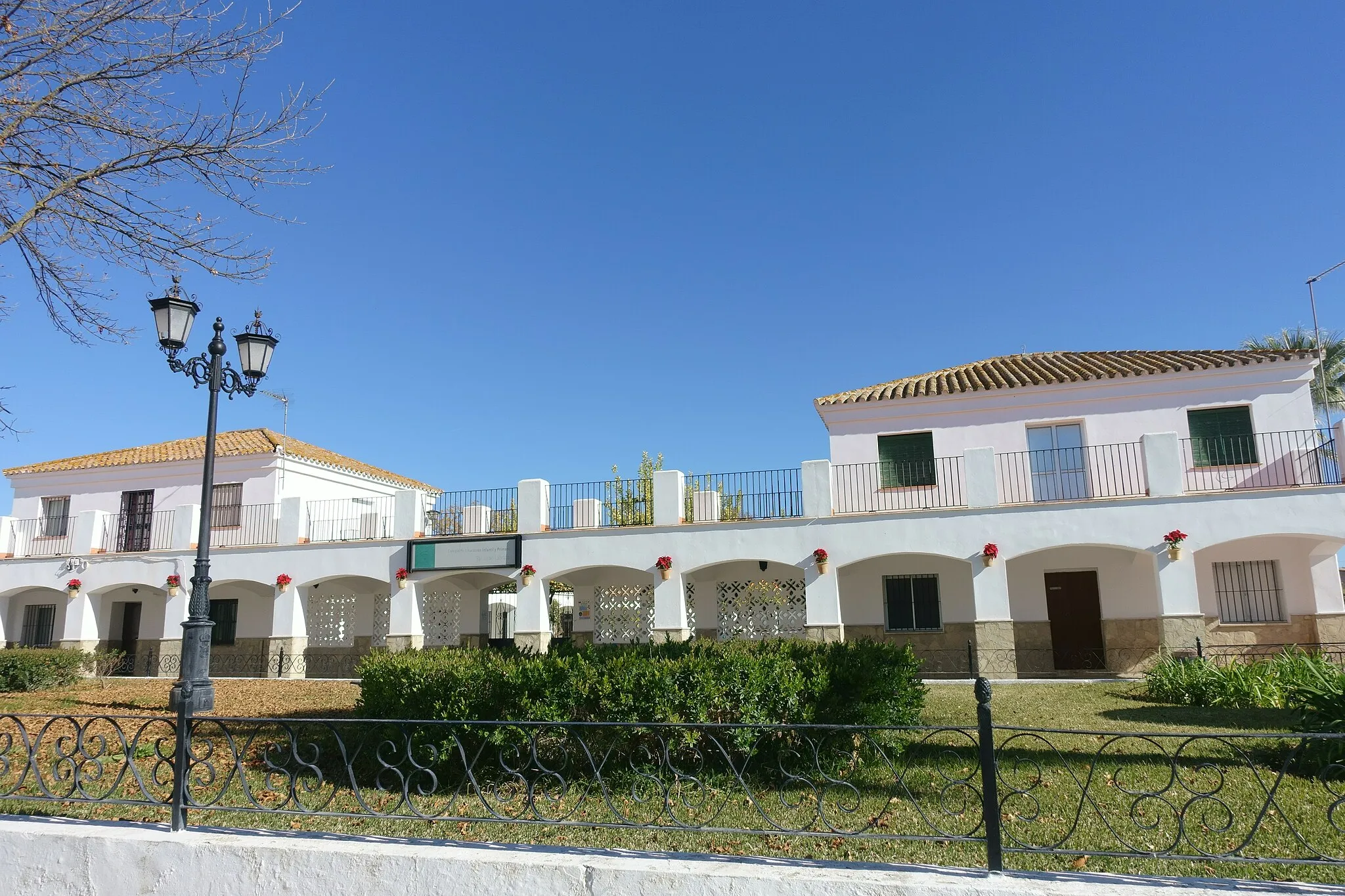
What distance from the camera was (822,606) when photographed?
1734 cm

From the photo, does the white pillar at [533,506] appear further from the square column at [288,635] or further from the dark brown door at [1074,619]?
the dark brown door at [1074,619]

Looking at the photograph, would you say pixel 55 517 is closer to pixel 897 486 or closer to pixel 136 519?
pixel 136 519

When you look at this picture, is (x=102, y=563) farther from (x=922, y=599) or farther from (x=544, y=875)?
(x=544, y=875)

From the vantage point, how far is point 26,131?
26.1ft

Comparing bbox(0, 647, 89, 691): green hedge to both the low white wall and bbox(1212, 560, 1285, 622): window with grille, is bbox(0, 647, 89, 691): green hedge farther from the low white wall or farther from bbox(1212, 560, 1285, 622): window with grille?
bbox(1212, 560, 1285, 622): window with grille

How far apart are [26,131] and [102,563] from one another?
1908 centimetres

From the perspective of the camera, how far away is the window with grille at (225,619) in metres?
24.2

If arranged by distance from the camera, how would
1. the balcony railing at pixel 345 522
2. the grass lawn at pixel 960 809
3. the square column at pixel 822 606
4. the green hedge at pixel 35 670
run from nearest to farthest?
the grass lawn at pixel 960 809 → the green hedge at pixel 35 670 → the square column at pixel 822 606 → the balcony railing at pixel 345 522

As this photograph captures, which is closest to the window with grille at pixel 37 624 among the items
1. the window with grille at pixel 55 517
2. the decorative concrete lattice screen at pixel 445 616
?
the window with grille at pixel 55 517

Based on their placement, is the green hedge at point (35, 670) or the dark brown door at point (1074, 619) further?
the dark brown door at point (1074, 619)

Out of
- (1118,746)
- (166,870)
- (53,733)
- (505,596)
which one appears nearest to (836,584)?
(1118,746)

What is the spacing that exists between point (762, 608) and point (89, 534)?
19.3 meters

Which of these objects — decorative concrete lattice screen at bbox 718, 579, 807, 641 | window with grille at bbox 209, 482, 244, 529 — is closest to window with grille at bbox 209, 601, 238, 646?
window with grille at bbox 209, 482, 244, 529

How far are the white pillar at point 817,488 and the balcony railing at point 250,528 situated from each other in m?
14.3
